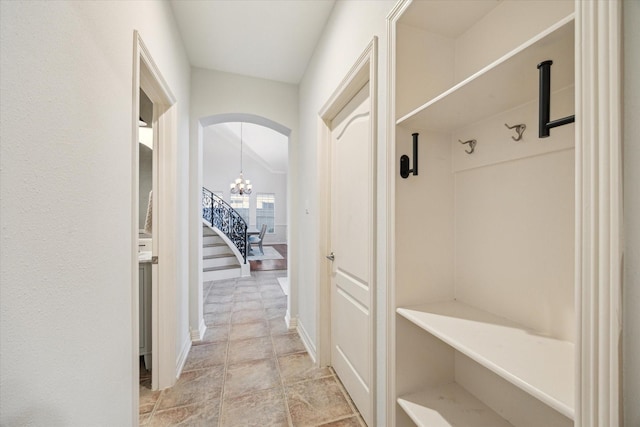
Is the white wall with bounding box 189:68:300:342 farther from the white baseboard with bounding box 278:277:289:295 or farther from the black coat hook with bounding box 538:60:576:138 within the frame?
the black coat hook with bounding box 538:60:576:138

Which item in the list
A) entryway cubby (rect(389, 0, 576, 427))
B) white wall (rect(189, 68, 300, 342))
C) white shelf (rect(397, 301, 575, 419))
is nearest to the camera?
white shelf (rect(397, 301, 575, 419))

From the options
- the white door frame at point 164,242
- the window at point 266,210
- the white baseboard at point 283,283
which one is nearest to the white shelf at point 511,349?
the white door frame at point 164,242

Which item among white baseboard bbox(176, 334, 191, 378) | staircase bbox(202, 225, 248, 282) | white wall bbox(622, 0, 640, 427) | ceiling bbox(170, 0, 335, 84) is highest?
ceiling bbox(170, 0, 335, 84)

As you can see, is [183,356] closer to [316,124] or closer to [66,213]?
[66,213]

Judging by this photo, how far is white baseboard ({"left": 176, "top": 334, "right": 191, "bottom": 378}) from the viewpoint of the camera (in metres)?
2.02

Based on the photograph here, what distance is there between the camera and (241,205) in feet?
34.0

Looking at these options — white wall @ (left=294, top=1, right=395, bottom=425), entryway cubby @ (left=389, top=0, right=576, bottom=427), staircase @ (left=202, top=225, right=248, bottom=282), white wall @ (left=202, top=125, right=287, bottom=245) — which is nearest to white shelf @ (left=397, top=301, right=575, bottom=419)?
entryway cubby @ (left=389, top=0, right=576, bottom=427)

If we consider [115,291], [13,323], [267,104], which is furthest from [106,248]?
[267,104]

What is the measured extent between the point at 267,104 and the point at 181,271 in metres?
1.90

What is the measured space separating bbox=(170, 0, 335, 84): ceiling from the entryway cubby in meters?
1.24

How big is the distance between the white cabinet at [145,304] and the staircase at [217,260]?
9.94 ft

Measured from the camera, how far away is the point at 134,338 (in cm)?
124

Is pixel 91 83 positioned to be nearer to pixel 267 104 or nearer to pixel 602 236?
pixel 602 236

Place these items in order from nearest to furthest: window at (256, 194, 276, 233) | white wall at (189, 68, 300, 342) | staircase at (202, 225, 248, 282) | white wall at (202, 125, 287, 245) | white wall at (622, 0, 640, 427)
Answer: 1. white wall at (622, 0, 640, 427)
2. white wall at (189, 68, 300, 342)
3. staircase at (202, 225, 248, 282)
4. white wall at (202, 125, 287, 245)
5. window at (256, 194, 276, 233)
